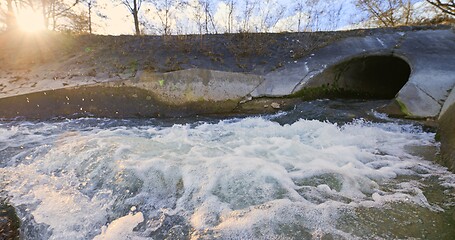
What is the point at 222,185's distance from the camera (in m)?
3.18

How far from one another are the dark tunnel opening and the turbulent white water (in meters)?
3.88

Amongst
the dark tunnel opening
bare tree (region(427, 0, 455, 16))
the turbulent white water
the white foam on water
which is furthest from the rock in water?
bare tree (region(427, 0, 455, 16))

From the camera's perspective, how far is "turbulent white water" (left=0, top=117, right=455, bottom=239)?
2479 mm

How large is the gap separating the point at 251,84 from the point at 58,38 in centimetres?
755

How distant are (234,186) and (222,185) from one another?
14cm

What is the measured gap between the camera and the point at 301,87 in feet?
26.7

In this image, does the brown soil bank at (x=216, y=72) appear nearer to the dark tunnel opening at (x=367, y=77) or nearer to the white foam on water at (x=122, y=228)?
the dark tunnel opening at (x=367, y=77)

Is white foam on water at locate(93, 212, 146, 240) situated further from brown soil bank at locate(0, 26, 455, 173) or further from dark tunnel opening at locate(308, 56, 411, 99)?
dark tunnel opening at locate(308, 56, 411, 99)

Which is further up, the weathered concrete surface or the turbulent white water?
the weathered concrete surface

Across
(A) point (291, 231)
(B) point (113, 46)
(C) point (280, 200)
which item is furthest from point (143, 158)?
(B) point (113, 46)

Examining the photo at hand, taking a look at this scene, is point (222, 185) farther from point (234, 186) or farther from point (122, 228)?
point (122, 228)

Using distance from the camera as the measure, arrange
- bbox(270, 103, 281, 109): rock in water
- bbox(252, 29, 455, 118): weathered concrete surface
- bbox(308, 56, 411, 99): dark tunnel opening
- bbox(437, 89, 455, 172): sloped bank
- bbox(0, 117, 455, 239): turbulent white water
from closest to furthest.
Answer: bbox(0, 117, 455, 239): turbulent white water → bbox(437, 89, 455, 172): sloped bank → bbox(252, 29, 455, 118): weathered concrete surface → bbox(270, 103, 281, 109): rock in water → bbox(308, 56, 411, 99): dark tunnel opening

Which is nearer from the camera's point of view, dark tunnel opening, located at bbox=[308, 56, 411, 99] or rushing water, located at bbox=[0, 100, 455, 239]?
rushing water, located at bbox=[0, 100, 455, 239]

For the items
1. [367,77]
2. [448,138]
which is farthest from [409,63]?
[448,138]
